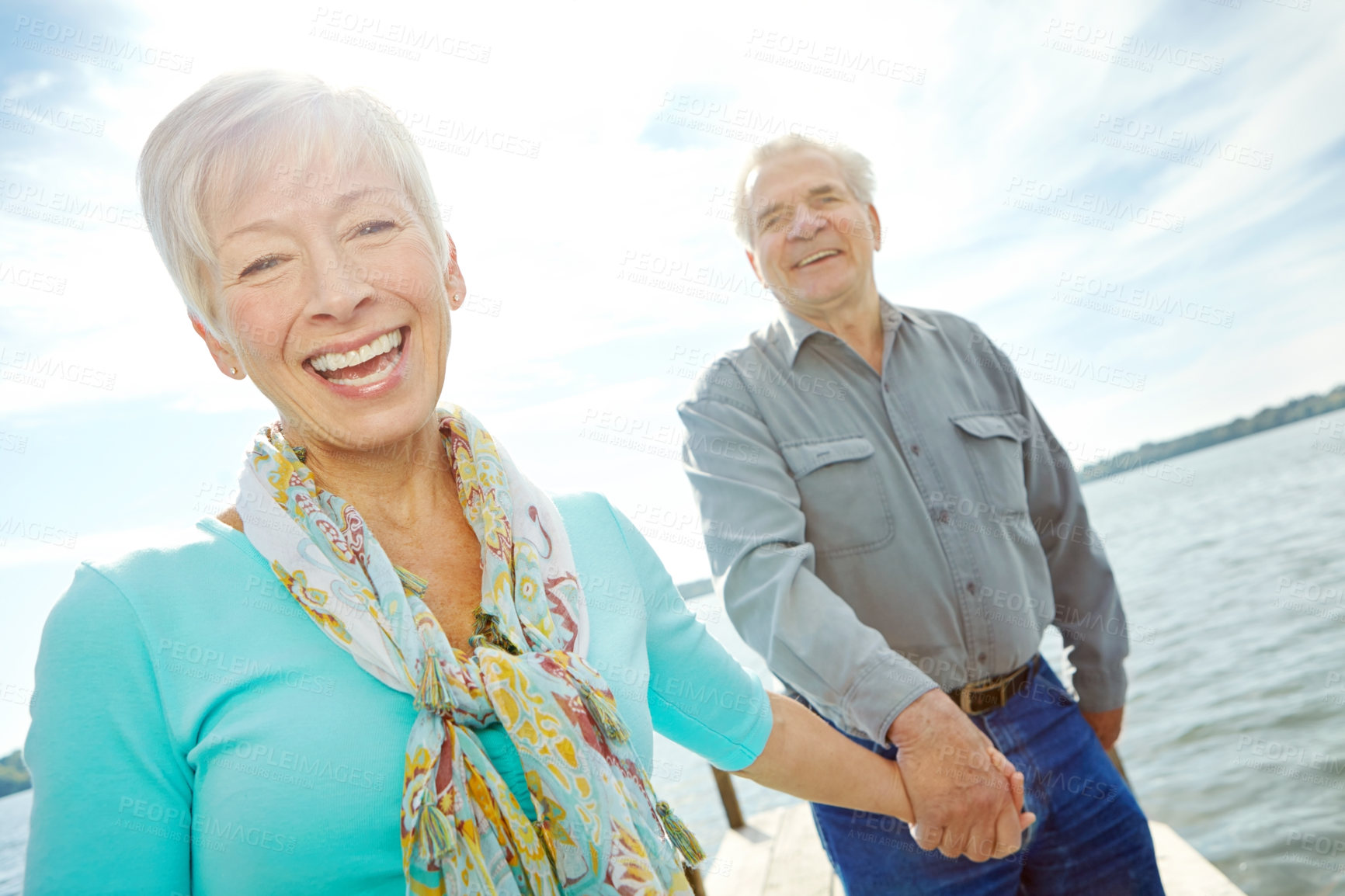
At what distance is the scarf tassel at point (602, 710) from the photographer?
1130mm

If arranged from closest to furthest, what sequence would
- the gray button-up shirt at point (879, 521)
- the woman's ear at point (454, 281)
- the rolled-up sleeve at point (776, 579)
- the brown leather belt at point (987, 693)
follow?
the woman's ear at point (454, 281) < the rolled-up sleeve at point (776, 579) < the gray button-up shirt at point (879, 521) < the brown leather belt at point (987, 693)

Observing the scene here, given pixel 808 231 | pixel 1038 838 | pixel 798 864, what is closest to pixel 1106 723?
pixel 1038 838

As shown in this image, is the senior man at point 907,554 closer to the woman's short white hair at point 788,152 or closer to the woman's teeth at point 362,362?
the woman's short white hair at point 788,152

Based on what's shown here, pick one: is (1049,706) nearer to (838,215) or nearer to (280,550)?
(838,215)

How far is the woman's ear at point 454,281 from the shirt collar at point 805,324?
114 cm

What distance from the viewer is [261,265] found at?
1.10 meters

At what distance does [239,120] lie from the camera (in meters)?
1.08

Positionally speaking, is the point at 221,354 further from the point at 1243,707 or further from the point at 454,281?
the point at 1243,707

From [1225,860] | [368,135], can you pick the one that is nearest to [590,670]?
[368,135]

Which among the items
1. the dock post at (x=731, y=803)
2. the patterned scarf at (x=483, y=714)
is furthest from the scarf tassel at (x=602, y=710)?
the dock post at (x=731, y=803)

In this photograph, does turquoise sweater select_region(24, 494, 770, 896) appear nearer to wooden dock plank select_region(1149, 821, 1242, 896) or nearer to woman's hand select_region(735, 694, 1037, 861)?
woman's hand select_region(735, 694, 1037, 861)

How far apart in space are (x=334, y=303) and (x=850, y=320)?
1.63 meters

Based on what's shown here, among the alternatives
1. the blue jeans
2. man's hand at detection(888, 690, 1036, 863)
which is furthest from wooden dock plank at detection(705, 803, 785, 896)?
man's hand at detection(888, 690, 1036, 863)

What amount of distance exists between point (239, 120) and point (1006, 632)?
6.29 ft
